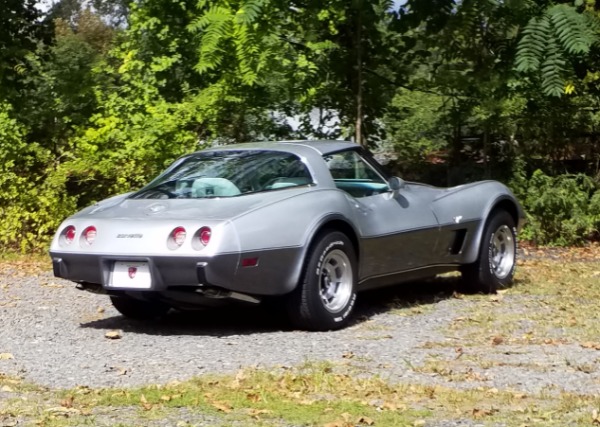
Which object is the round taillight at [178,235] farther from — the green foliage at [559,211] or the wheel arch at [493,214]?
the green foliage at [559,211]

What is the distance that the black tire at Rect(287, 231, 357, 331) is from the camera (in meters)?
7.95

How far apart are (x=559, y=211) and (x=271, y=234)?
8.04 m

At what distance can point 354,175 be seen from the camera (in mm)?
9109

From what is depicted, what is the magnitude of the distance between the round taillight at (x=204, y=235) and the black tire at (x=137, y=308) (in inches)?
51.5

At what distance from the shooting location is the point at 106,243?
309 inches

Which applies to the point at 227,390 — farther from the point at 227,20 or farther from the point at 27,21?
the point at 27,21

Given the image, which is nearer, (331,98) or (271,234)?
(271,234)

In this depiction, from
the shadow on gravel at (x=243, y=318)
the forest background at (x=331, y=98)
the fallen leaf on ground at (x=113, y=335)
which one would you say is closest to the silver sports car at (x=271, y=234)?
the shadow on gravel at (x=243, y=318)

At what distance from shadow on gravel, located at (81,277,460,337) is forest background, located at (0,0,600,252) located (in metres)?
3.85

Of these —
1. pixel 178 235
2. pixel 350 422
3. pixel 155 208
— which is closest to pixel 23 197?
pixel 155 208

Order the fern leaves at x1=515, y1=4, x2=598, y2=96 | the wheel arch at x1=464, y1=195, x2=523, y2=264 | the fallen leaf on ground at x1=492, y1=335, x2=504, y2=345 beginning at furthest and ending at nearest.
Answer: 1. the fern leaves at x1=515, y1=4, x2=598, y2=96
2. the wheel arch at x1=464, y1=195, x2=523, y2=264
3. the fallen leaf on ground at x1=492, y1=335, x2=504, y2=345

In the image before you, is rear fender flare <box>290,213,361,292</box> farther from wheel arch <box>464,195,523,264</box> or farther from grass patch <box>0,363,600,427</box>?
Result: wheel arch <box>464,195,523,264</box>

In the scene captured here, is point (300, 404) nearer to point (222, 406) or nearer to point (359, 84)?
point (222, 406)

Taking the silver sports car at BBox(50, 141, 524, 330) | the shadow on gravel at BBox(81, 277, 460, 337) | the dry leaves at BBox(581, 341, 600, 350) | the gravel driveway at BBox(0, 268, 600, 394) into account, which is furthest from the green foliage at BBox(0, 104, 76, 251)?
the dry leaves at BBox(581, 341, 600, 350)
